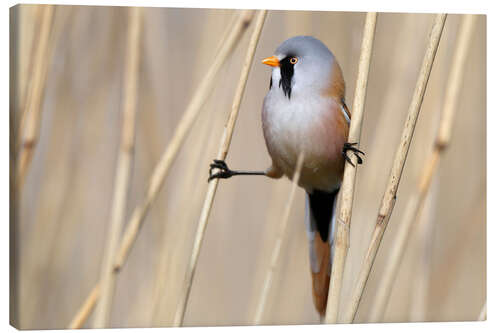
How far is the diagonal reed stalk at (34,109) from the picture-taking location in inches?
64.8

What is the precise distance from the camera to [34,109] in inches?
65.2

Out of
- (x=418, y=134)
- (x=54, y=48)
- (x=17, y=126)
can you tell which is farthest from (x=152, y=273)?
(x=418, y=134)

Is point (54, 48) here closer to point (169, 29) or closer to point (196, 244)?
point (169, 29)

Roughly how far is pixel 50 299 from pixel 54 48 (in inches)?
28.6

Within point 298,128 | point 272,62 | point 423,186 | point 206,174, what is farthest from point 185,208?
point 423,186

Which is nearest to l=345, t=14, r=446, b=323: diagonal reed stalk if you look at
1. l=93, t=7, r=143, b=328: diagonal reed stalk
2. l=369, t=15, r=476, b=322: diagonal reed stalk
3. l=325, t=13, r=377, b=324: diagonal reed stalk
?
l=325, t=13, r=377, b=324: diagonal reed stalk

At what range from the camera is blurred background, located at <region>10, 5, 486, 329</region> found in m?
1.76

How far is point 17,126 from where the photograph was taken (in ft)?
5.64

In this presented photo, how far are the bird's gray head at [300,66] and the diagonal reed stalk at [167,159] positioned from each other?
21 cm

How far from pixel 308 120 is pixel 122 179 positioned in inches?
21.8

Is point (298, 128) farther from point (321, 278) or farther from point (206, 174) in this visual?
point (321, 278)

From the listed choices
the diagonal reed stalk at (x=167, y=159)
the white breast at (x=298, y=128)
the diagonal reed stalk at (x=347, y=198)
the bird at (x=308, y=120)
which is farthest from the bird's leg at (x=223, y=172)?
the diagonal reed stalk at (x=347, y=198)

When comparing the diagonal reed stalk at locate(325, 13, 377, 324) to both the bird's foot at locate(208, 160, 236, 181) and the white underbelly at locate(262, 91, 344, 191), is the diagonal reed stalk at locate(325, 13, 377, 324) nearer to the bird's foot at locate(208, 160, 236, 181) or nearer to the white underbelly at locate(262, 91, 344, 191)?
the white underbelly at locate(262, 91, 344, 191)

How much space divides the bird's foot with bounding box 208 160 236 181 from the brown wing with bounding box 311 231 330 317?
359mm
